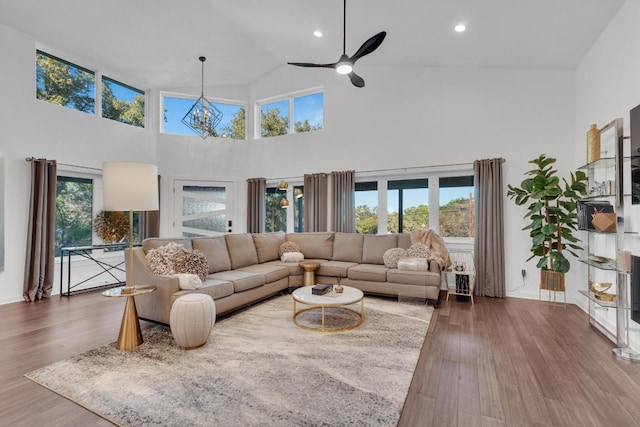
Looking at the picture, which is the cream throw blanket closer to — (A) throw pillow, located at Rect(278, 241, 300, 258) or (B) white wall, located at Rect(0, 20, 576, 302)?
(B) white wall, located at Rect(0, 20, 576, 302)

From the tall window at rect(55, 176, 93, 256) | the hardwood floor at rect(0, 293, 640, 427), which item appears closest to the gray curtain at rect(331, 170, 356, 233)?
the hardwood floor at rect(0, 293, 640, 427)

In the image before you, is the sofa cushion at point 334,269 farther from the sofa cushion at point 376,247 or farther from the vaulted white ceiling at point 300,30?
the vaulted white ceiling at point 300,30

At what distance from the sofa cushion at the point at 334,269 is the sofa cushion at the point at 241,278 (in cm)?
109

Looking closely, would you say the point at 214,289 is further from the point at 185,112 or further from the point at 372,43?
the point at 185,112

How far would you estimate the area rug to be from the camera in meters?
1.93

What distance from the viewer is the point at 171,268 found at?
3.41 metres

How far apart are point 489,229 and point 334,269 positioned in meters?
2.50

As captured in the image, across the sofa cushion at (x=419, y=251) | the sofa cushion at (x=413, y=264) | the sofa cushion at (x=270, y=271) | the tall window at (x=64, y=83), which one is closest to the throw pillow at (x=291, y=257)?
the sofa cushion at (x=270, y=271)

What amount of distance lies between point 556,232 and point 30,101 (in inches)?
308

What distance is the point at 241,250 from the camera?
15.8ft

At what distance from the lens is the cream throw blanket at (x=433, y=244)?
4680 mm

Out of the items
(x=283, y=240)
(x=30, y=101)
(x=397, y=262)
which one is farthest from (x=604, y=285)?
(x=30, y=101)

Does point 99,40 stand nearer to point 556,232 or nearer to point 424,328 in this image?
point 424,328

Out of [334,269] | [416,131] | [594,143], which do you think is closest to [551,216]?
[594,143]
